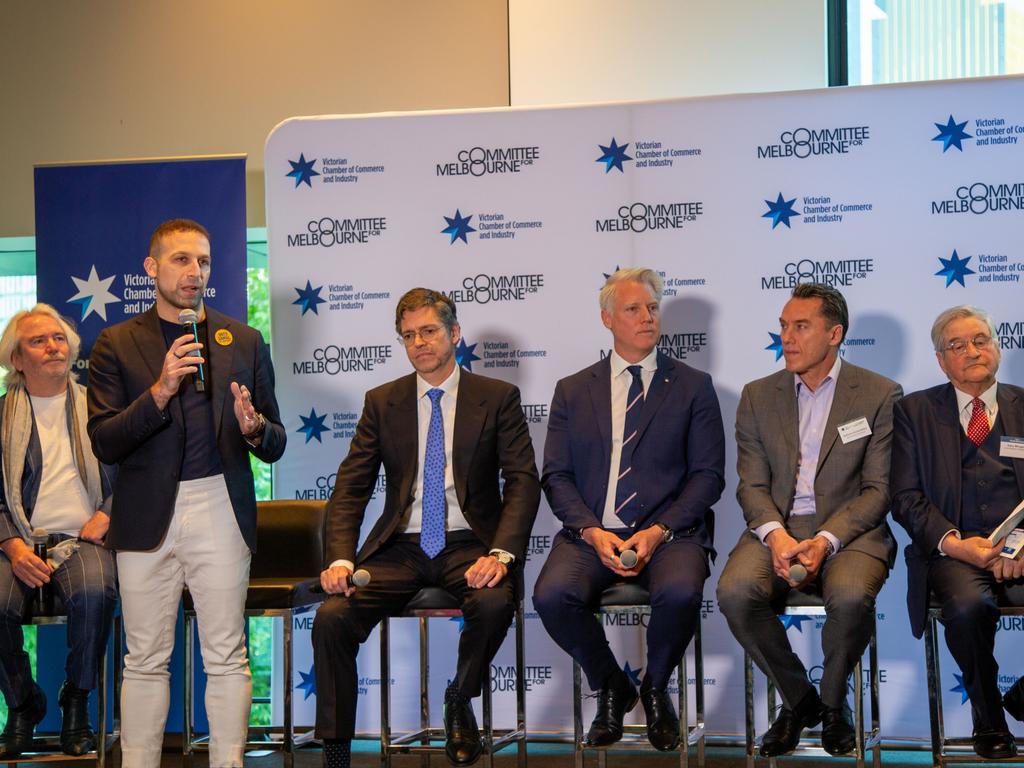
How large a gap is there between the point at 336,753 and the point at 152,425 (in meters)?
1.23

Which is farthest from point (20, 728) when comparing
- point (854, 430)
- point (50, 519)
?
point (854, 430)

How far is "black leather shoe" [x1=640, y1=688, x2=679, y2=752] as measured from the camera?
12.0ft

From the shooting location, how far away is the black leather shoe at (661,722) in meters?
3.67

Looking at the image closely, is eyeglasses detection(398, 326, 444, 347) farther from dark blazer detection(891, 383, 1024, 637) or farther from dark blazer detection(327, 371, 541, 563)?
dark blazer detection(891, 383, 1024, 637)

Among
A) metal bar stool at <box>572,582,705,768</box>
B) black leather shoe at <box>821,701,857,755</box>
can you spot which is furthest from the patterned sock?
black leather shoe at <box>821,701,857,755</box>

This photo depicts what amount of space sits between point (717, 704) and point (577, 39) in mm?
3138

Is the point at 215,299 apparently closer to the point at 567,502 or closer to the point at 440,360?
the point at 440,360

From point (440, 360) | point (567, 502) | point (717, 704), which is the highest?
point (440, 360)

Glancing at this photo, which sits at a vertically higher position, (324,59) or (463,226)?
(324,59)

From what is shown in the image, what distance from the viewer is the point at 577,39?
5457mm

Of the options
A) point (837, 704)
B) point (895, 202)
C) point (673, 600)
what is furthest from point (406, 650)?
point (895, 202)

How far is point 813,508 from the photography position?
4.02 metres

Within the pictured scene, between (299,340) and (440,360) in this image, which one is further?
(299,340)

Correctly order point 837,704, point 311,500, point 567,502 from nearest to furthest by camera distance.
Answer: point 837,704 → point 567,502 → point 311,500
